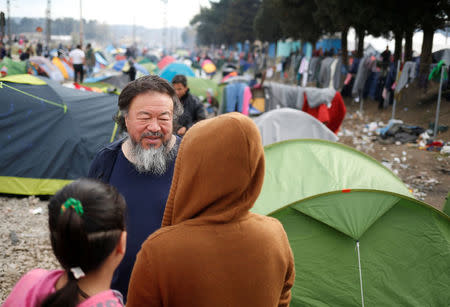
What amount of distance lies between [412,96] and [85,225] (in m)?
12.1

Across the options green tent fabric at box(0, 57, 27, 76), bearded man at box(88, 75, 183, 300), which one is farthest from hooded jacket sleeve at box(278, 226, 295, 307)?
green tent fabric at box(0, 57, 27, 76)

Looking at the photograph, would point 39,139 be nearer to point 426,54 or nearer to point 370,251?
point 370,251

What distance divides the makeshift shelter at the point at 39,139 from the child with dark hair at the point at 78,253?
4654 millimetres

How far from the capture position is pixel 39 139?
543 centimetres

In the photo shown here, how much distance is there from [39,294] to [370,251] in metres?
2.20

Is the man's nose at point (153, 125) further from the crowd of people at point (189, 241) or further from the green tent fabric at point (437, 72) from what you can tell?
the green tent fabric at point (437, 72)

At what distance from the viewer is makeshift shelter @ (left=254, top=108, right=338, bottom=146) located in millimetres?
5898

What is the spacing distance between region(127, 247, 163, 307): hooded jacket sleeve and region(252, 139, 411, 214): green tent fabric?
2.05 metres

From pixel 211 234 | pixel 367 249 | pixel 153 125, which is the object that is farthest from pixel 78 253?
pixel 367 249

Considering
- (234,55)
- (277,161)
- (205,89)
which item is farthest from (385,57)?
(234,55)

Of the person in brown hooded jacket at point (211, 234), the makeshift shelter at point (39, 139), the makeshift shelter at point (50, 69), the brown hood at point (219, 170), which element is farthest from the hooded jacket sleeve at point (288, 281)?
the makeshift shelter at point (50, 69)

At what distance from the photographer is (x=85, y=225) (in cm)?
106

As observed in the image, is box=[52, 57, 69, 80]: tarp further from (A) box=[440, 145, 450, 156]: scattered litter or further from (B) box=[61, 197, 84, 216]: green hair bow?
(B) box=[61, 197, 84, 216]: green hair bow

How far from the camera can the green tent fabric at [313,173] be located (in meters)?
3.25
